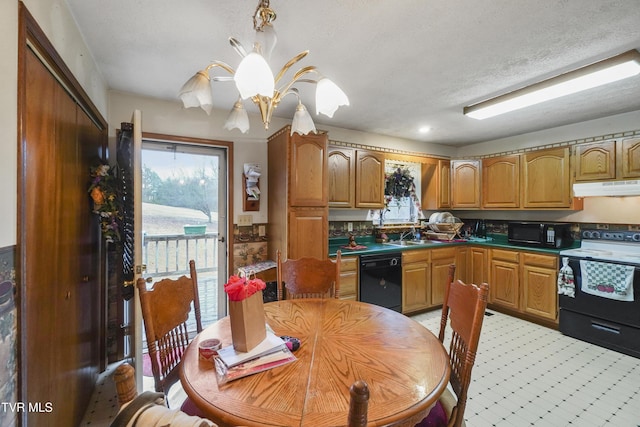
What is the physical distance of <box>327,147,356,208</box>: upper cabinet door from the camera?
10.8 feet

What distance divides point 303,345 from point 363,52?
1817 millimetres

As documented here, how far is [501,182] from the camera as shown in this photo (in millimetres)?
3820

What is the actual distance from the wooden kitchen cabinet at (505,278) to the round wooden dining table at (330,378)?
8.93 ft

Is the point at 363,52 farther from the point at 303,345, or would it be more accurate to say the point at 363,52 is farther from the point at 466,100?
the point at 303,345

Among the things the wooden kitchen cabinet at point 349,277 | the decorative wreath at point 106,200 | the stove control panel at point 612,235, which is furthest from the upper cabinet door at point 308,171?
the stove control panel at point 612,235

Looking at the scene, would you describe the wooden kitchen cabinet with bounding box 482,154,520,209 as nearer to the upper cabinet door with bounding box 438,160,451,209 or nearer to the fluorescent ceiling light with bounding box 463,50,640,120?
the upper cabinet door with bounding box 438,160,451,209

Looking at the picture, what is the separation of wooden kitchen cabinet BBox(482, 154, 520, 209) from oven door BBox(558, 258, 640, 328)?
1.07 meters

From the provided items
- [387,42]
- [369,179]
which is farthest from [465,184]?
[387,42]

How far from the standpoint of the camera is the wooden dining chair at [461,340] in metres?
1.10

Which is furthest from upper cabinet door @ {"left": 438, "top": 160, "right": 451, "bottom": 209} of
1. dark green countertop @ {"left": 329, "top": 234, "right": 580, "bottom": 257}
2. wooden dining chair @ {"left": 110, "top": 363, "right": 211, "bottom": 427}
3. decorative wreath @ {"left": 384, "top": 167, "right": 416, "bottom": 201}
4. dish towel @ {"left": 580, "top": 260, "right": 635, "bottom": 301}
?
wooden dining chair @ {"left": 110, "top": 363, "right": 211, "bottom": 427}

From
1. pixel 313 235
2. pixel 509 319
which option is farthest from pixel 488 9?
pixel 509 319

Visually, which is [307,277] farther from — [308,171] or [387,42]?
[387,42]

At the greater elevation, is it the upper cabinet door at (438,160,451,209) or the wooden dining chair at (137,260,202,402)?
the upper cabinet door at (438,160,451,209)

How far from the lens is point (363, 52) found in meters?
1.88
